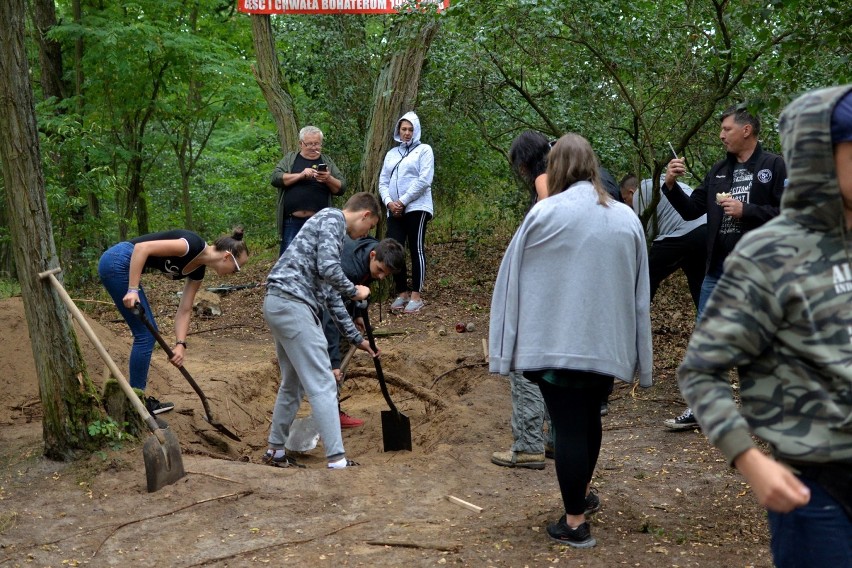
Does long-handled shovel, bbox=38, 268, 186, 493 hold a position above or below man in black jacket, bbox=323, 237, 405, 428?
below

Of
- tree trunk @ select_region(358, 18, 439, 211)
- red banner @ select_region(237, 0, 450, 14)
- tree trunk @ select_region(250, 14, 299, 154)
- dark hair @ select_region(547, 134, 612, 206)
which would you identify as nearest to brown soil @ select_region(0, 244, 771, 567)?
dark hair @ select_region(547, 134, 612, 206)

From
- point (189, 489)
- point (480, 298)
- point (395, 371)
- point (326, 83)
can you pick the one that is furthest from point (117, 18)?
point (189, 489)

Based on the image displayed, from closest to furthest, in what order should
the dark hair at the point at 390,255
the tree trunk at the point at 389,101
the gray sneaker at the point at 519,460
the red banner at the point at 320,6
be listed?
the gray sneaker at the point at 519,460 → the dark hair at the point at 390,255 → the red banner at the point at 320,6 → the tree trunk at the point at 389,101

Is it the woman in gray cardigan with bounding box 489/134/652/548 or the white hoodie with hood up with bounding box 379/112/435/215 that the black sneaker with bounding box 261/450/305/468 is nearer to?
the woman in gray cardigan with bounding box 489/134/652/548

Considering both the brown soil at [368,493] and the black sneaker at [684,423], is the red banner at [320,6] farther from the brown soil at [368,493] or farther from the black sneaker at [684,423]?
the black sneaker at [684,423]

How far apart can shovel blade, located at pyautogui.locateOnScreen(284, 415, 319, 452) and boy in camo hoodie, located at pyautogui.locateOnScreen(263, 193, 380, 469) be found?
1091 mm

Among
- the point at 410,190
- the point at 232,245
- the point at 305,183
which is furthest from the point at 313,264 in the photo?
the point at 410,190

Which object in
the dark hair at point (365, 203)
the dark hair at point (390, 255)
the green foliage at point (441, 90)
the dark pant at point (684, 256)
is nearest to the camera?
the dark hair at point (365, 203)

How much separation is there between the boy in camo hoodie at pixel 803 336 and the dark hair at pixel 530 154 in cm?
281

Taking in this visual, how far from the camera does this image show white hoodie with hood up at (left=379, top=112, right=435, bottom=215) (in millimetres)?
9969

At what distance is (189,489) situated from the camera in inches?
202

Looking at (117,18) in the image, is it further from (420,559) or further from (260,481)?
(420,559)

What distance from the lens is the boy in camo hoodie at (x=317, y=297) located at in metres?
5.70

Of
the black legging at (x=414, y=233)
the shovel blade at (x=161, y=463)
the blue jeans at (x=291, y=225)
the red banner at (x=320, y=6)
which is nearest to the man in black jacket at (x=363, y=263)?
the shovel blade at (x=161, y=463)
